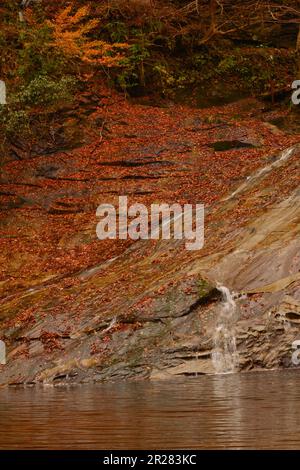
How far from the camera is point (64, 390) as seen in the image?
53.4ft

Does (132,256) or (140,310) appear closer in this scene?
(140,310)

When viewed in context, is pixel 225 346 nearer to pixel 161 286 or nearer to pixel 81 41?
pixel 161 286

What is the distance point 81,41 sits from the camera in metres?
33.5

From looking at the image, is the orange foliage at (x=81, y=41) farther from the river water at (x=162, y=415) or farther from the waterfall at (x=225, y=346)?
the river water at (x=162, y=415)

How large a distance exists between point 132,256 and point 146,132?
1029 centimetres

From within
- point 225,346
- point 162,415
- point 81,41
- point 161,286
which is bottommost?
point 162,415

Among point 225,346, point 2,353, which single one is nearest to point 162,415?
point 225,346

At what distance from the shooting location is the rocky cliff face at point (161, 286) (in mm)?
17781

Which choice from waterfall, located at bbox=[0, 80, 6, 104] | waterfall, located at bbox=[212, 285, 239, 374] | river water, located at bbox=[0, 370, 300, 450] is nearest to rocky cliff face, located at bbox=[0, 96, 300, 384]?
waterfall, located at bbox=[212, 285, 239, 374]

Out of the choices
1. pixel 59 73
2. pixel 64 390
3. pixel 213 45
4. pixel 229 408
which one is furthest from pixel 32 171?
pixel 229 408

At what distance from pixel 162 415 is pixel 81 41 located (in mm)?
24805

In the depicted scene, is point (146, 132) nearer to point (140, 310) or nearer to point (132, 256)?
point (132, 256)

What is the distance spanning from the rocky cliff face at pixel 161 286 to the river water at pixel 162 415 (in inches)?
56.1

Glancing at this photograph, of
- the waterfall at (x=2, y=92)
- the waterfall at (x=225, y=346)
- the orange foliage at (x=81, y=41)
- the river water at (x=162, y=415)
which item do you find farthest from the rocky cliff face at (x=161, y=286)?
the orange foliage at (x=81, y=41)
